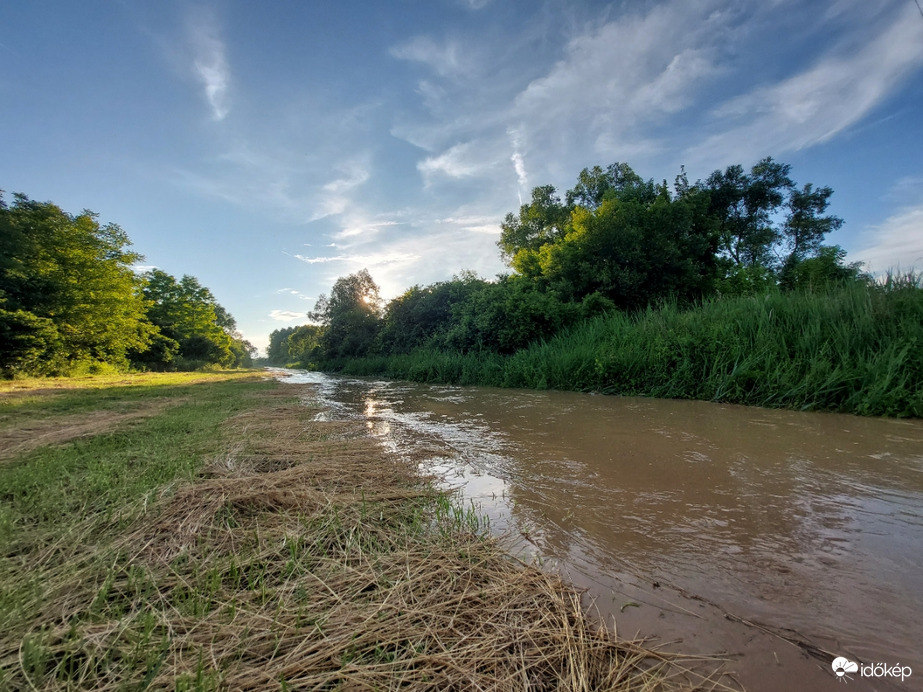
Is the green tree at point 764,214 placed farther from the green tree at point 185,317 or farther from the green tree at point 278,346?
the green tree at point 278,346

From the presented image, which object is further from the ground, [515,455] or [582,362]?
[582,362]

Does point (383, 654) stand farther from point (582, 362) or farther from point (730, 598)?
point (582, 362)

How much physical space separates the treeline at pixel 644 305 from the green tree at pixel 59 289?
1256 centimetres

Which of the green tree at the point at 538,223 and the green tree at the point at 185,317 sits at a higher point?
the green tree at the point at 538,223

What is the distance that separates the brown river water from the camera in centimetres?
123

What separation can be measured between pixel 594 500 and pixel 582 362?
7.31m

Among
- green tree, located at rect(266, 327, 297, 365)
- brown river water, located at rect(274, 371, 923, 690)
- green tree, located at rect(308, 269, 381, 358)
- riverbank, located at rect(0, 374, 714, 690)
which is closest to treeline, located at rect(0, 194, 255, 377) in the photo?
green tree, located at rect(308, 269, 381, 358)

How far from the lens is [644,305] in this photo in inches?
607

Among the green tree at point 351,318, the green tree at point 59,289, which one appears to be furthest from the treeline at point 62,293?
the green tree at point 351,318

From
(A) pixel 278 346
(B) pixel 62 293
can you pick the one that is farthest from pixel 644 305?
(A) pixel 278 346

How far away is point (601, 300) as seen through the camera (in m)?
13.4

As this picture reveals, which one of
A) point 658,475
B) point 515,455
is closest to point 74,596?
point 515,455

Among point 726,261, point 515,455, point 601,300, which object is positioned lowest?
point 515,455

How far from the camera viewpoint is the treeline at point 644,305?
6.31 meters
